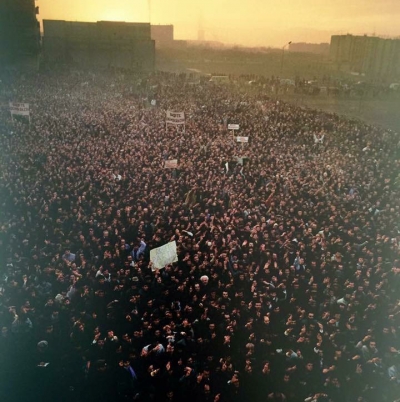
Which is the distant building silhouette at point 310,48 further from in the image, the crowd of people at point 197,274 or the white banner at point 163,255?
the white banner at point 163,255

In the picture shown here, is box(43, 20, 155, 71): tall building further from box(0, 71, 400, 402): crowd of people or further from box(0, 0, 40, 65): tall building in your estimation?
box(0, 71, 400, 402): crowd of people

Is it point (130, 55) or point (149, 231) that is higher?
point (130, 55)

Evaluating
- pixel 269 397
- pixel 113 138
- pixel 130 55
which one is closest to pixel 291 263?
pixel 269 397

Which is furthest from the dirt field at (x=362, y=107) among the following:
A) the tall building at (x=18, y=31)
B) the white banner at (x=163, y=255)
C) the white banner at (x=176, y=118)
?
the tall building at (x=18, y=31)

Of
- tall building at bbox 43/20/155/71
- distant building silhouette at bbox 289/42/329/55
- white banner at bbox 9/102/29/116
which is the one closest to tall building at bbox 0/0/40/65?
tall building at bbox 43/20/155/71

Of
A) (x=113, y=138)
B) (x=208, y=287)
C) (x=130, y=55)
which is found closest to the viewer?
(x=208, y=287)

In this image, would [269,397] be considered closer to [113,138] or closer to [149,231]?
[149,231]
